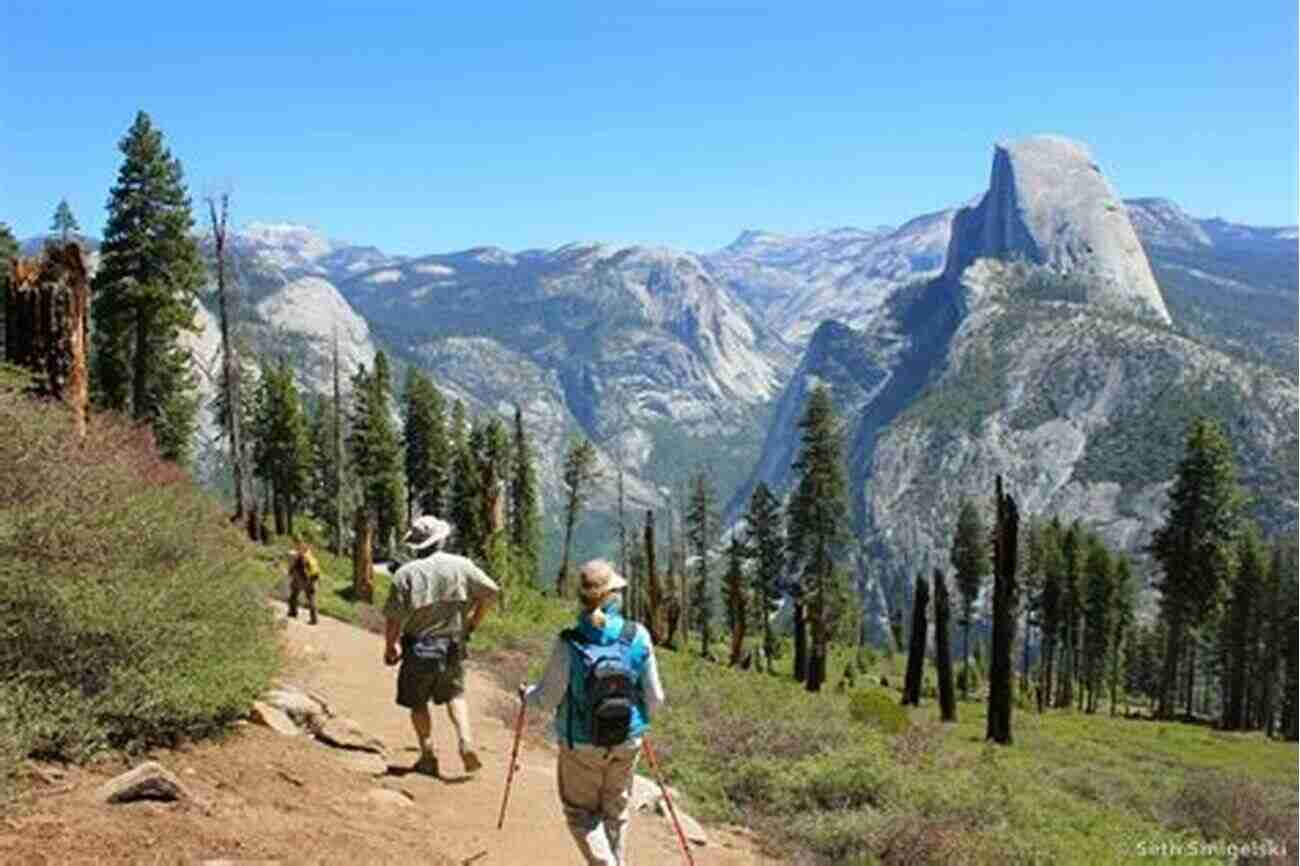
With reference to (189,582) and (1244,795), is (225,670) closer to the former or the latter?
(189,582)

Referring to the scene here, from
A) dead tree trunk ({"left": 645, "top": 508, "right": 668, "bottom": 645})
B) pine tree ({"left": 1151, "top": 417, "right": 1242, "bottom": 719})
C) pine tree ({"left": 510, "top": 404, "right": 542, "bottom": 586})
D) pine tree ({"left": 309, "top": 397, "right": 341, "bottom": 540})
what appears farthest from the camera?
pine tree ({"left": 309, "top": 397, "right": 341, "bottom": 540})

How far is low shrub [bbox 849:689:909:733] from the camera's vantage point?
883 inches

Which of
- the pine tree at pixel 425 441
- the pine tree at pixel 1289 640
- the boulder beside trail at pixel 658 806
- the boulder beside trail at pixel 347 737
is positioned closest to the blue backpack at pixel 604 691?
the boulder beside trail at pixel 658 806

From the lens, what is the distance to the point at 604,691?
7852mm

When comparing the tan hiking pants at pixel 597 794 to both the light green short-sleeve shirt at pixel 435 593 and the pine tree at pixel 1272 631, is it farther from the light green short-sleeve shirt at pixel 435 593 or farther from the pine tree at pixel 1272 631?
the pine tree at pixel 1272 631

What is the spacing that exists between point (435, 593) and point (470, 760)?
1903 millimetres

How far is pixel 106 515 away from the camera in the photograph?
1133 cm

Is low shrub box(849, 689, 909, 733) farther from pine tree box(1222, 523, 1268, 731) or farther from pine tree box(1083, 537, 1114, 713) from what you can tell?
pine tree box(1083, 537, 1114, 713)

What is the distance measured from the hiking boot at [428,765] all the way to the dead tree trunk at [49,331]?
1055 cm

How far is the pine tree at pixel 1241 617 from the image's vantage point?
222ft

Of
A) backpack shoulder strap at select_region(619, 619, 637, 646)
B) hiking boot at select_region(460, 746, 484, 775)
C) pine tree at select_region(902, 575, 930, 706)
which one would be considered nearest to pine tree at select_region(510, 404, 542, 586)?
pine tree at select_region(902, 575, 930, 706)

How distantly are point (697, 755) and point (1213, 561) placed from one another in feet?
156

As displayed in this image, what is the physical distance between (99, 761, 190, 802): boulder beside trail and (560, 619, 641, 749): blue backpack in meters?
3.06

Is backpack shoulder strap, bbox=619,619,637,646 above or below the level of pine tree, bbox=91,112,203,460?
below
